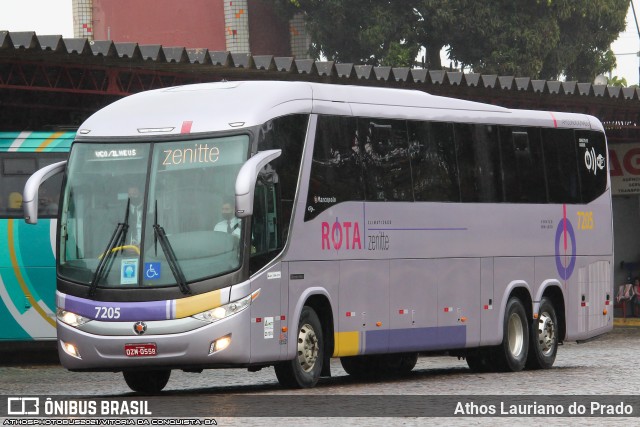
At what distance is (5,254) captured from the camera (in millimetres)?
24172

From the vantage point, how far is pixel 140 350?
15805mm

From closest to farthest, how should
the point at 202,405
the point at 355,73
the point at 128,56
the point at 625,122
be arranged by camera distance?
the point at 202,405 → the point at 128,56 → the point at 355,73 → the point at 625,122

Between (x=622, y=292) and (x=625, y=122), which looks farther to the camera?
(x=622, y=292)

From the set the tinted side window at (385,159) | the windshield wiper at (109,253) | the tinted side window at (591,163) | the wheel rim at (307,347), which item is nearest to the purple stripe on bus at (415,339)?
the wheel rim at (307,347)

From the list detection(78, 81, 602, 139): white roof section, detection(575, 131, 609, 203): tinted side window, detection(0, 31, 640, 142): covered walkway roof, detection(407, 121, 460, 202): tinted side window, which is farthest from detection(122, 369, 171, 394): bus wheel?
detection(575, 131, 609, 203): tinted side window

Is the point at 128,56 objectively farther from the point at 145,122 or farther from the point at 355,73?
the point at 145,122

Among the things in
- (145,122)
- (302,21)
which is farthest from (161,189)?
(302,21)

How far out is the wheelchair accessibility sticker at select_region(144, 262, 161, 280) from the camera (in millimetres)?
15977

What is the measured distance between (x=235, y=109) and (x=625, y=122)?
22054 mm

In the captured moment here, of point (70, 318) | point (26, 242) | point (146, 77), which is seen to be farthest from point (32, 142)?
point (70, 318)

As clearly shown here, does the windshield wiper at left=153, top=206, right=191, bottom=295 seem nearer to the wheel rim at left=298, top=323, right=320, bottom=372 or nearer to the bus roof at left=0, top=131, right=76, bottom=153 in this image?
the wheel rim at left=298, top=323, right=320, bottom=372

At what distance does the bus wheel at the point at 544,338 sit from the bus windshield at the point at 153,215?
265 inches

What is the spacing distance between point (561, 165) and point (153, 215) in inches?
313

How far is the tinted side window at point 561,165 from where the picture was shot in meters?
22.1
